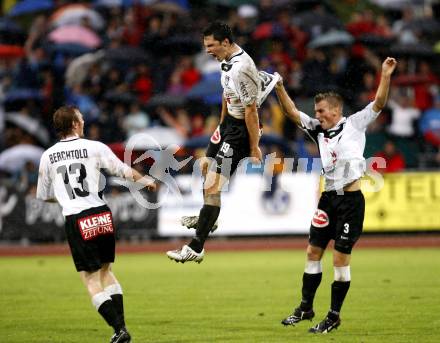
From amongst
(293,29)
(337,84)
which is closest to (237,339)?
(337,84)

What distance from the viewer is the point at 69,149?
970 centimetres

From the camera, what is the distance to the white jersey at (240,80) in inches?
424

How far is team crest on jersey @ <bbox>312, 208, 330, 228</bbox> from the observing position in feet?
35.4

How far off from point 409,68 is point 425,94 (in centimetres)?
112

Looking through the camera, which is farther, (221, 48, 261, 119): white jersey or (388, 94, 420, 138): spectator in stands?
(388, 94, 420, 138): spectator in stands

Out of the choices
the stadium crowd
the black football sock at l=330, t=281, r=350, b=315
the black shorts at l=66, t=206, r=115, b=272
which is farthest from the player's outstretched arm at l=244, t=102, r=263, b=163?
the stadium crowd

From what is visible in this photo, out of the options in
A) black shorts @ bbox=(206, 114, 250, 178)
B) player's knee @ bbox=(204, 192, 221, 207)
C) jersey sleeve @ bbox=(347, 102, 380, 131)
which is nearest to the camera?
jersey sleeve @ bbox=(347, 102, 380, 131)

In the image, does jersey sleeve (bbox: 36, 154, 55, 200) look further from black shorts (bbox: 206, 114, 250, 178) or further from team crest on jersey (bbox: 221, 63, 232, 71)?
team crest on jersey (bbox: 221, 63, 232, 71)

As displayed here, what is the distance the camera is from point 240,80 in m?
10.7

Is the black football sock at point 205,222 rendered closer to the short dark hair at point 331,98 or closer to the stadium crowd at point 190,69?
the short dark hair at point 331,98

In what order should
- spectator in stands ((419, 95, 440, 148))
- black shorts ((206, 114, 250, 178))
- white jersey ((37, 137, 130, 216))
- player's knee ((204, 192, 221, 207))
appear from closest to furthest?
1. white jersey ((37, 137, 130, 216))
2. black shorts ((206, 114, 250, 178))
3. player's knee ((204, 192, 221, 207))
4. spectator in stands ((419, 95, 440, 148))

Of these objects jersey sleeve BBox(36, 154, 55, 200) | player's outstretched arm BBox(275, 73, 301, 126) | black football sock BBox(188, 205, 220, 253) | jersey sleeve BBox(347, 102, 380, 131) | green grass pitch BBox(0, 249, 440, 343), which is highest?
player's outstretched arm BBox(275, 73, 301, 126)

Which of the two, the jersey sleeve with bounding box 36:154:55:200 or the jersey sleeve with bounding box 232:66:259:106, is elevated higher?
the jersey sleeve with bounding box 232:66:259:106

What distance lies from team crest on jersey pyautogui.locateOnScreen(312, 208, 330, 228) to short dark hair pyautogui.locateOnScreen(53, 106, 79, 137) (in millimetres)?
2838
